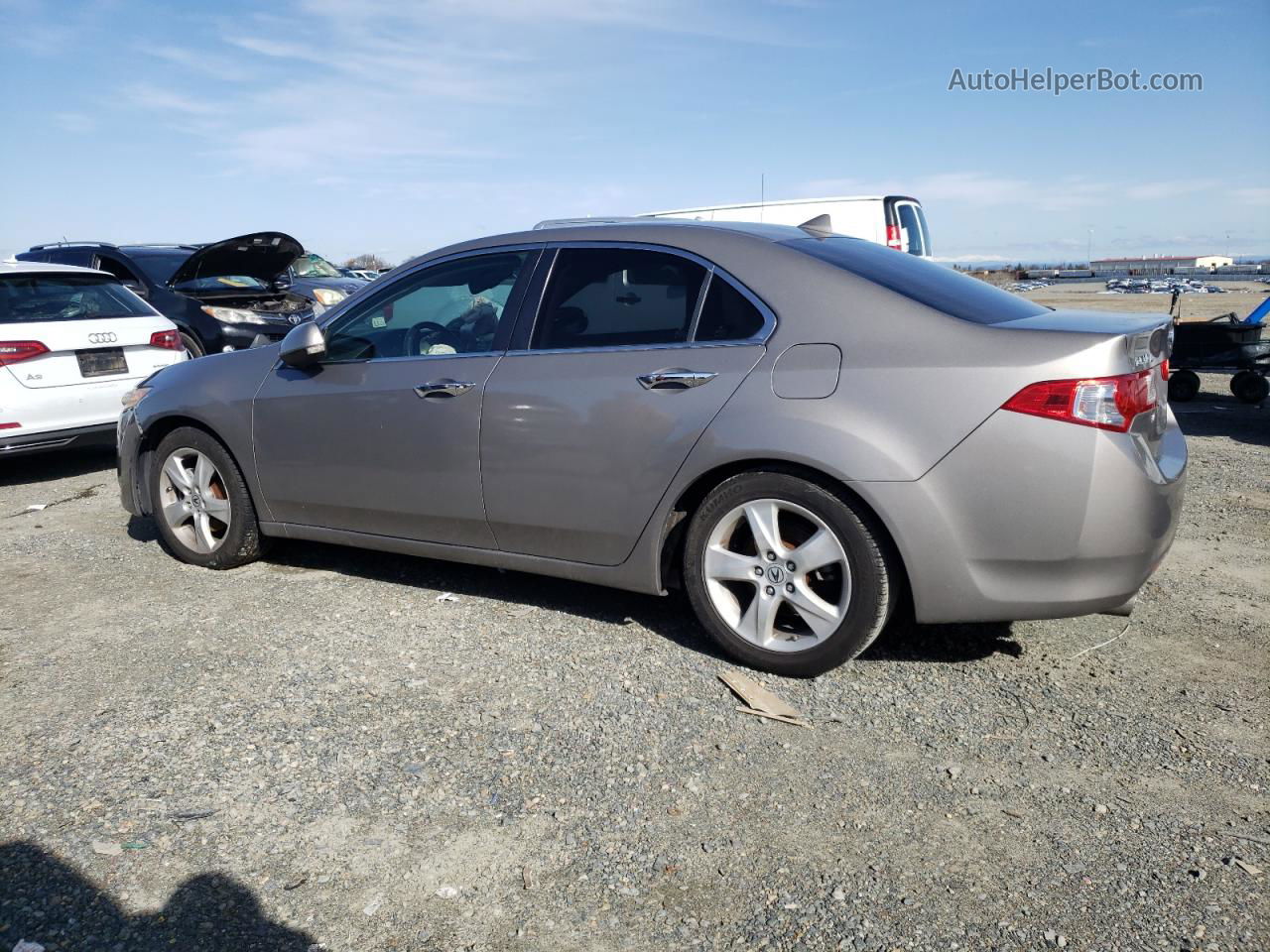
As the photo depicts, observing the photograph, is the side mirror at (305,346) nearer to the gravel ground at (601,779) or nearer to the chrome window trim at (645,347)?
the chrome window trim at (645,347)

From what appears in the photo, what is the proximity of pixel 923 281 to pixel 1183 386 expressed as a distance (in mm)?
9244

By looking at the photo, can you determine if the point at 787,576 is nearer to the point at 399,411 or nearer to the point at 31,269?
the point at 399,411

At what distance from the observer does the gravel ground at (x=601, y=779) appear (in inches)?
98.6

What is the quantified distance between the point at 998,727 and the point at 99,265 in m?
10.6

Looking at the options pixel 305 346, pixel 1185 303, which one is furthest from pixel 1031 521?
pixel 1185 303

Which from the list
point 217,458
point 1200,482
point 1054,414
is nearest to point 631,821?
point 1054,414

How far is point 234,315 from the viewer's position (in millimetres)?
10516

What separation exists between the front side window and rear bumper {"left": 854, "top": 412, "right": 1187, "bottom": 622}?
184 centimetres

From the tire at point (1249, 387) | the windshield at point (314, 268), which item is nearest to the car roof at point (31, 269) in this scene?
the windshield at point (314, 268)

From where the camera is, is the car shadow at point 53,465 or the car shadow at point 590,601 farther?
the car shadow at point 53,465

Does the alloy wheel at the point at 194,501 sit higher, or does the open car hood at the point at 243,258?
the open car hood at the point at 243,258

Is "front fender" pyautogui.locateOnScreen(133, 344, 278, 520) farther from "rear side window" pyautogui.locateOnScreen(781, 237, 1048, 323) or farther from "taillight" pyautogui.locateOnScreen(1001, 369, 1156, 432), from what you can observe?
"taillight" pyautogui.locateOnScreen(1001, 369, 1156, 432)

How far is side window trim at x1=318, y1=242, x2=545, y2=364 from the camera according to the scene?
14.5 feet

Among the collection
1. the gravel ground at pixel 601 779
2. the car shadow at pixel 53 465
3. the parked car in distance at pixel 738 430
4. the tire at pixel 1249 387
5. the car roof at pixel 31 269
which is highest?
the car roof at pixel 31 269
